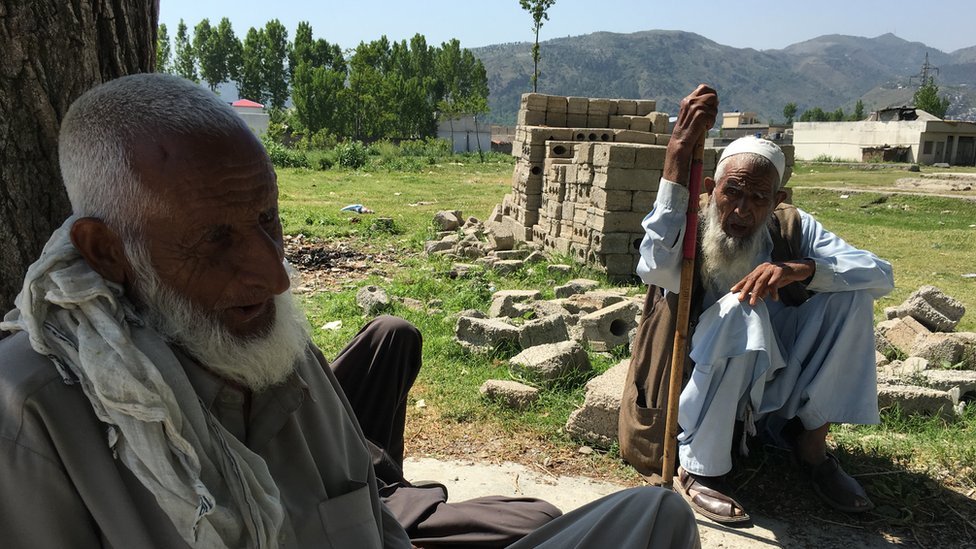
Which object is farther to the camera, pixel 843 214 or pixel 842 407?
pixel 843 214

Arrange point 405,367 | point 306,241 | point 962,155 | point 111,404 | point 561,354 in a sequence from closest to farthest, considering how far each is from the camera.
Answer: point 111,404 < point 405,367 < point 561,354 < point 306,241 < point 962,155

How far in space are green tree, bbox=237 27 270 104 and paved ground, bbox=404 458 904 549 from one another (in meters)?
67.5

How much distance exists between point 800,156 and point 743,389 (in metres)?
53.3

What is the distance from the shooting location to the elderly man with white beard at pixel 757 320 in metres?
3.13

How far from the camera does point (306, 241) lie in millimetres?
10625

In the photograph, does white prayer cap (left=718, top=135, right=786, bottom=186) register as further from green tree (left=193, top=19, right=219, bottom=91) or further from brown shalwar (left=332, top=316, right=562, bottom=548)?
green tree (left=193, top=19, right=219, bottom=91)

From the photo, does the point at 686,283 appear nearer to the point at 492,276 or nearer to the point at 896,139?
the point at 492,276

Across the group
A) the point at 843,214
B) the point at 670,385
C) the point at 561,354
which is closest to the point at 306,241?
the point at 561,354

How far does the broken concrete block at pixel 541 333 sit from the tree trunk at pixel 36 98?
11.7 ft

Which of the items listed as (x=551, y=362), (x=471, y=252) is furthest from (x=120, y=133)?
(x=471, y=252)

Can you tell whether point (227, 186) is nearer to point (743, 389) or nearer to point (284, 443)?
point (284, 443)

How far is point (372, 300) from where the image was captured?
6594mm

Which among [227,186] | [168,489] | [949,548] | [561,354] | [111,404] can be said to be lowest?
[949,548]

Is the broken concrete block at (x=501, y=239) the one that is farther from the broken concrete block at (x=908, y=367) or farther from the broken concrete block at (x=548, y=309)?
the broken concrete block at (x=908, y=367)
